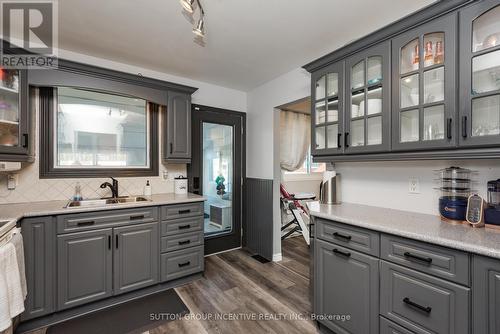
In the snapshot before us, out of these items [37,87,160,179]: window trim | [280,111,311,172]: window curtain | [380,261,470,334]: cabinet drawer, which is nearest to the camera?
[380,261,470,334]: cabinet drawer

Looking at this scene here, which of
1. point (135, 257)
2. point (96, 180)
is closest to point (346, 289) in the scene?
point (135, 257)

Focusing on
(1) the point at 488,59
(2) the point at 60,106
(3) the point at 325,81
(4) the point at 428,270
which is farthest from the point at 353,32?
(2) the point at 60,106

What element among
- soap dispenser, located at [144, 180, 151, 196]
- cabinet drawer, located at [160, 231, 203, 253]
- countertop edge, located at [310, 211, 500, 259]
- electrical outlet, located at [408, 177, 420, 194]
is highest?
electrical outlet, located at [408, 177, 420, 194]

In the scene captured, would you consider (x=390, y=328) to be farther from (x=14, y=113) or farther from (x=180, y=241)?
(x=14, y=113)

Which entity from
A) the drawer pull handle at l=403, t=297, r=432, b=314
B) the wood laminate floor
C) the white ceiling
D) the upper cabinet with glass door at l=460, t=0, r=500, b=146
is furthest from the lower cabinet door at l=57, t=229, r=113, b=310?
the upper cabinet with glass door at l=460, t=0, r=500, b=146

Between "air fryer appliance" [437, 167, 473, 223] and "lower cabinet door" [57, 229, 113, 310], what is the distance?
2746mm

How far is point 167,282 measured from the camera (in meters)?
2.47

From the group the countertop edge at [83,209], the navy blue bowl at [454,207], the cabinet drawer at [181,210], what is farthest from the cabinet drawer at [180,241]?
the navy blue bowl at [454,207]

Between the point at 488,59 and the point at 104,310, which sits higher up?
the point at 488,59

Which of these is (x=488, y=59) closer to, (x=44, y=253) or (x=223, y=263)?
(x=223, y=263)

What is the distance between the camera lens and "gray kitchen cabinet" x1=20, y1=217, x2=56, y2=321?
5.91ft

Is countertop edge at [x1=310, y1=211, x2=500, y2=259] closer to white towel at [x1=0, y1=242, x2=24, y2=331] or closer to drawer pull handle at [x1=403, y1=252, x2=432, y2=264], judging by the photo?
drawer pull handle at [x1=403, y1=252, x2=432, y2=264]

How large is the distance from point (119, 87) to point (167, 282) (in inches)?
85.8

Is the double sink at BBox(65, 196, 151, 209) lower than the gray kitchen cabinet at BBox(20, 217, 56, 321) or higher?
higher
